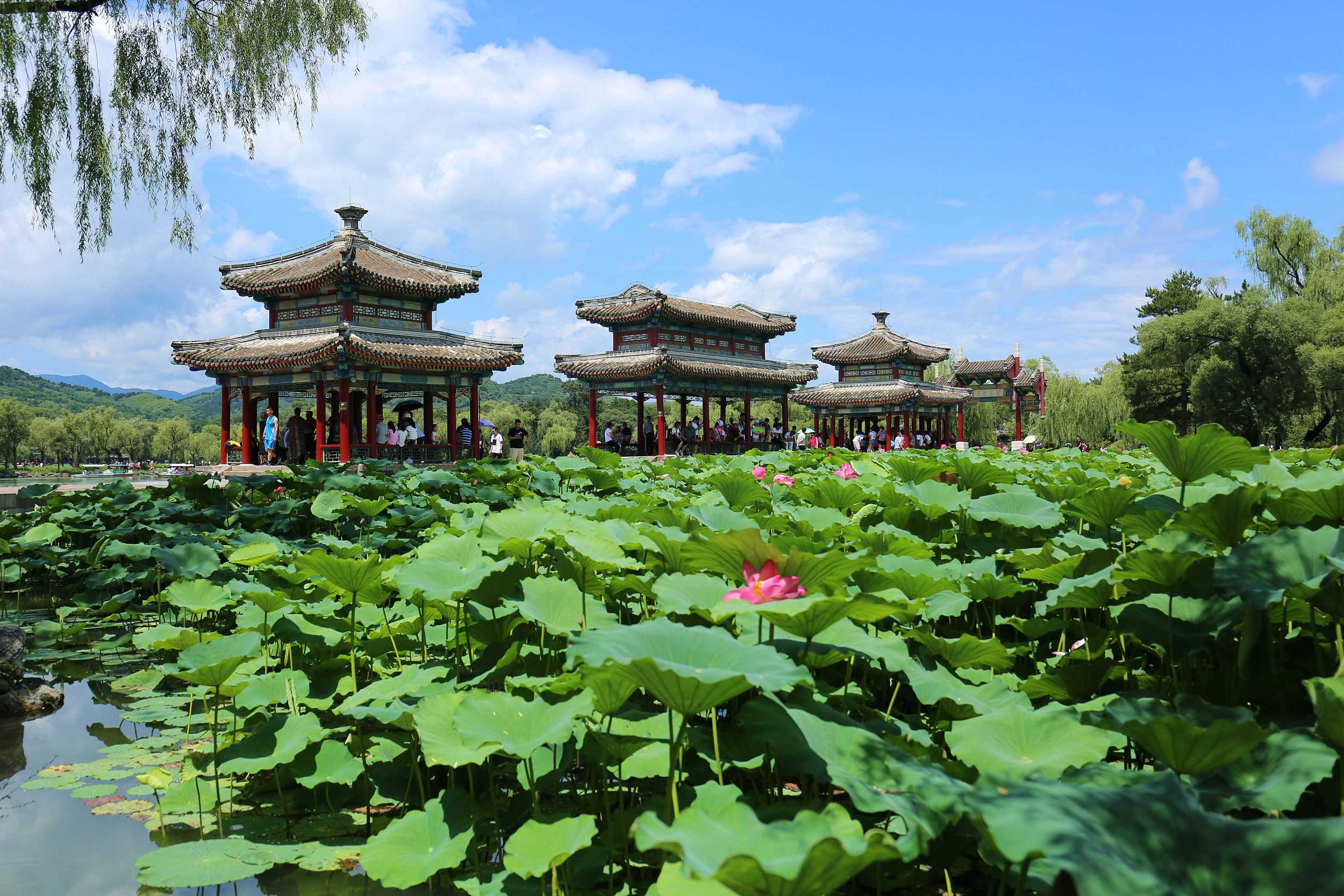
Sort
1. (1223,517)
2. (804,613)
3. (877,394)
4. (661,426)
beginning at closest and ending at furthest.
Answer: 1. (804,613)
2. (1223,517)
3. (661,426)
4. (877,394)

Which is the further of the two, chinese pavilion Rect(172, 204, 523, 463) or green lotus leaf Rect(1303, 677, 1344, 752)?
chinese pavilion Rect(172, 204, 523, 463)

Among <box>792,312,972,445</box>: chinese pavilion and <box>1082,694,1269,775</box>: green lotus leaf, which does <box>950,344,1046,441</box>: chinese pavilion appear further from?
<box>1082,694,1269,775</box>: green lotus leaf

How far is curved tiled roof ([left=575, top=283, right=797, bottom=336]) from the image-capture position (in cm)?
2458

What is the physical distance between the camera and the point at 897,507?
2869 mm

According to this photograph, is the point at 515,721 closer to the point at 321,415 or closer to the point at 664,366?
the point at 321,415

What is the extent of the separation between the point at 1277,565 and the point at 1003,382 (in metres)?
37.9

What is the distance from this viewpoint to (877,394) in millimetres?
30797

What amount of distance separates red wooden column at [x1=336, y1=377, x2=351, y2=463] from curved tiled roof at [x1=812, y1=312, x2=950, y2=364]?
67.4 feet

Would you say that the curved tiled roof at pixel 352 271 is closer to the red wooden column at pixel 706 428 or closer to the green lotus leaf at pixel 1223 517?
the red wooden column at pixel 706 428

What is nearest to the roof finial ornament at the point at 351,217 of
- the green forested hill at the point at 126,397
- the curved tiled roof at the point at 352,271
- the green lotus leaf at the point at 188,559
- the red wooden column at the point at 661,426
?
the curved tiled roof at the point at 352,271

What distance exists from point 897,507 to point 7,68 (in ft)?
26.4

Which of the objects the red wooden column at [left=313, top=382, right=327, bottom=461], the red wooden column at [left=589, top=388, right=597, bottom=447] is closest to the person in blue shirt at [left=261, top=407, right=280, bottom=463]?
the red wooden column at [left=313, top=382, right=327, bottom=461]

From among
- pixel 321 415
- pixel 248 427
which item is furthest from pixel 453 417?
pixel 248 427

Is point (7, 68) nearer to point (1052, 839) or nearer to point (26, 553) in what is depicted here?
point (26, 553)
